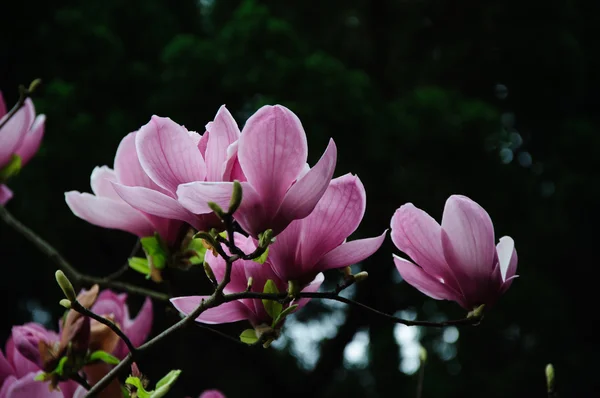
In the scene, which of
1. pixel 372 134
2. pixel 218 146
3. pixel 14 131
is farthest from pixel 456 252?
pixel 372 134

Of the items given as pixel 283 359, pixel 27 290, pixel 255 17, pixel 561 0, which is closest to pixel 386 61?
pixel 561 0

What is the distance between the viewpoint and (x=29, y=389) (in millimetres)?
322

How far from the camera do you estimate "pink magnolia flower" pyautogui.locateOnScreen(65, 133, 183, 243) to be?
371 mm

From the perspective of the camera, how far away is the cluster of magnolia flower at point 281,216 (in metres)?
0.27

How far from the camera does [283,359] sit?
376cm

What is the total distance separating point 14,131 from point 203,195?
29cm

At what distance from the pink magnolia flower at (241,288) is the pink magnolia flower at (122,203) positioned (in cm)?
6

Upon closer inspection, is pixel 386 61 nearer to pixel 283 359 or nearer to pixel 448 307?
pixel 448 307

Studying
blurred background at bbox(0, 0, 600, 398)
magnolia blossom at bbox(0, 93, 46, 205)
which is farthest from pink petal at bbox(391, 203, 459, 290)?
blurred background at bbox(0, 0, 600, 398)

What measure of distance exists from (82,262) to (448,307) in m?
1.84

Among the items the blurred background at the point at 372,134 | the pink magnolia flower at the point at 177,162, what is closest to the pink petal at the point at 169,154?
the pink magnolia flower at the point at 177,162

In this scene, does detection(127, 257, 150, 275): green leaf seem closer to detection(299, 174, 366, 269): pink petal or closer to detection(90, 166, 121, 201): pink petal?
detection(90, 166, 121, 201): pink petal

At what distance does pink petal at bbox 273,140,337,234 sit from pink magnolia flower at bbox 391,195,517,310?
48mm

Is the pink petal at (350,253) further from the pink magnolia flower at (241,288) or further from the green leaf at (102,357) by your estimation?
the green leaf at (102,357)
